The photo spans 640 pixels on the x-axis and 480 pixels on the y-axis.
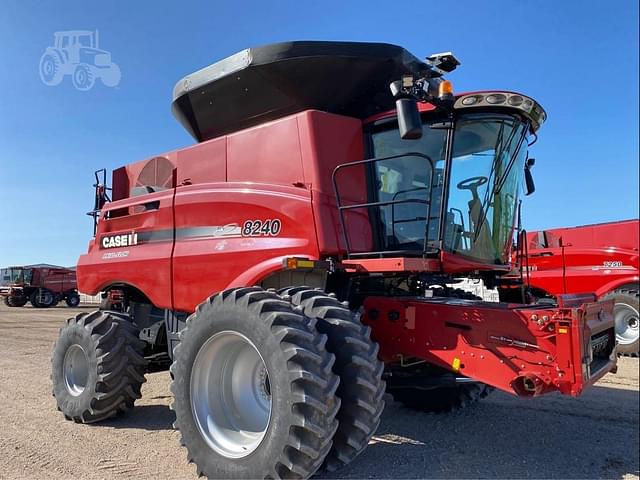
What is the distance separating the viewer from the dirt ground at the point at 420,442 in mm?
3982

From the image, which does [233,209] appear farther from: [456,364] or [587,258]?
[587,258]

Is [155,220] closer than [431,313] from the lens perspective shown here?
No

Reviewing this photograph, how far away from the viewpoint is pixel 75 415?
5.28 meters

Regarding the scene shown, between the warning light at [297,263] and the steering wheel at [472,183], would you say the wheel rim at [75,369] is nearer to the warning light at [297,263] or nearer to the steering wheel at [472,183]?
the warning light at [297,263]

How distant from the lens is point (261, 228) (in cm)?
459

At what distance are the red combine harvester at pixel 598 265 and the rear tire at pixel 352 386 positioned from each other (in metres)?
8.36

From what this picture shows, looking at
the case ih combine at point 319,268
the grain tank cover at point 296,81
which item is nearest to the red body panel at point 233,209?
the case ih combine at point 319,268

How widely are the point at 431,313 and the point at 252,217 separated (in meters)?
1.81

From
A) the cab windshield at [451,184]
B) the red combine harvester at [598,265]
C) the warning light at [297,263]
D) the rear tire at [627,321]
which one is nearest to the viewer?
the warning light at [297,263]

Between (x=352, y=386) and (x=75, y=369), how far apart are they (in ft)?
12.4

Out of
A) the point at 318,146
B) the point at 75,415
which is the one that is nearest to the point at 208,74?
the point at 318,146

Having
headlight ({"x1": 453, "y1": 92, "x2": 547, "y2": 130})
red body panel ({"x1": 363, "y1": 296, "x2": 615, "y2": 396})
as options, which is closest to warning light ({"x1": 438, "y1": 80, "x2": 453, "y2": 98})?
headlight ({"x1": 453, "y1": 92, "x2": 547, "y2": 130})

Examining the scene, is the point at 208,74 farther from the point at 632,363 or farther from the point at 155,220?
the point at 632,363

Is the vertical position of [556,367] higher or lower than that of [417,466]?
higher
